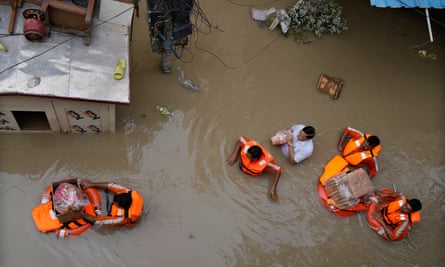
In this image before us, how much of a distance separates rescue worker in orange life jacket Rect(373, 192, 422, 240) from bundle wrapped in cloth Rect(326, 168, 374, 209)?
419mm

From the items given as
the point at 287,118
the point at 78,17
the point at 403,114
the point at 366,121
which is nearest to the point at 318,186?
the point at 287,118

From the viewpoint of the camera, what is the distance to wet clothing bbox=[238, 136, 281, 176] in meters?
6.12

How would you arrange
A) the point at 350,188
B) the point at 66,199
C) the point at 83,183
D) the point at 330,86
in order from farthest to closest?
the point at 330,86, the point at 350,188, the point at 83,183, the point at 66,199

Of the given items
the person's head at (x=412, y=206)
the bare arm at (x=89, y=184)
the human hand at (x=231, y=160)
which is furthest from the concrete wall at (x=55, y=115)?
the person's head at (x=412, y=206)

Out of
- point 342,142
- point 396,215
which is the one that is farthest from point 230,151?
point 396,215

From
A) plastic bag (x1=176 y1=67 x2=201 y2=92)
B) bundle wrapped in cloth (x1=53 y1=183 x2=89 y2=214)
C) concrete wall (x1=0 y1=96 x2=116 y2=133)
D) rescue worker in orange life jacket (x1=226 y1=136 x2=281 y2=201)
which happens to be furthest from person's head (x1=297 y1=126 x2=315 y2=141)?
bundle wrapped in cloth (x1=53 y1=183 x2=89 y2=214)

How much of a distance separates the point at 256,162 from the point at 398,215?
226 centimetres

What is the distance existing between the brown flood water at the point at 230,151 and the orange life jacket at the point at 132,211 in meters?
0.39

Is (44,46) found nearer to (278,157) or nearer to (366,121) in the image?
(278,157)

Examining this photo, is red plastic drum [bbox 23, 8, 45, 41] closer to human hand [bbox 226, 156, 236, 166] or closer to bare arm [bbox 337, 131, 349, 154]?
human hand [bbox 226, 156, 236, 166]

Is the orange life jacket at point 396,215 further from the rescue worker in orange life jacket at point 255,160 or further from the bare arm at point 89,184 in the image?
the bare arm at point 89,184

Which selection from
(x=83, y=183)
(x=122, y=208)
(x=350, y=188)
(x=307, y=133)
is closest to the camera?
(x=122, y=208)

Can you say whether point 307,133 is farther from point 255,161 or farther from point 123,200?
point 123,200

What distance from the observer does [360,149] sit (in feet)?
21.3
